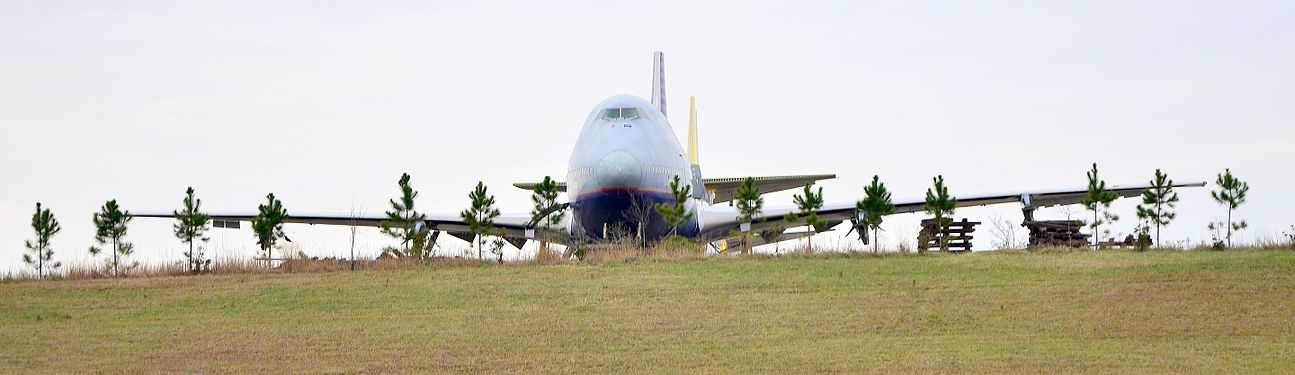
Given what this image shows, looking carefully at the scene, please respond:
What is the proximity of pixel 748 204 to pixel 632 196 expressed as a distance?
2988 mm

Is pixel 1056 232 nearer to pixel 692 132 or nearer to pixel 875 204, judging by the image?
pixel 875 204

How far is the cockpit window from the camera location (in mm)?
46281

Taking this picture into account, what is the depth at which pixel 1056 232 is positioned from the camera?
128 feet

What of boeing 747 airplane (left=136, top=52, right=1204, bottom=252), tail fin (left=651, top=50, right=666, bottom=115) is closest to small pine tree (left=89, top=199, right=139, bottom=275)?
boeing 747 airplane (left=136, top=52, right=1204, bottom=252)

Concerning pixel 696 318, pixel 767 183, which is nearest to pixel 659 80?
pixel 767 183

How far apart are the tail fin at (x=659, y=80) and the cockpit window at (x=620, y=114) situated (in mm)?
21059

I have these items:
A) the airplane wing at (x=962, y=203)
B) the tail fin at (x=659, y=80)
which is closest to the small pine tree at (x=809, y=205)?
the airplane wing at (x=962, y=203)

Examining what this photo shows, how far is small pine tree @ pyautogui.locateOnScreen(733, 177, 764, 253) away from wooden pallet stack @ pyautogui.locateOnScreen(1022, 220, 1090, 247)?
21.8ft

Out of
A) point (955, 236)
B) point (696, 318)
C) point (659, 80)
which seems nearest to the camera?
point (696, 318)

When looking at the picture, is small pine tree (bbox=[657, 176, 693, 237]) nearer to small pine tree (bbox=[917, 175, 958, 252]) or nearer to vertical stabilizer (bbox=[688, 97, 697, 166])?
small pine tree (bbox=[917, 175, 958, 252])

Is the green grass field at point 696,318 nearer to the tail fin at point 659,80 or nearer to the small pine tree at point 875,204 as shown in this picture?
the small pine tree at point 875,204

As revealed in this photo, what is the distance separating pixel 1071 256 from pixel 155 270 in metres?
17.0

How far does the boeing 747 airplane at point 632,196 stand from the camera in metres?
43.3

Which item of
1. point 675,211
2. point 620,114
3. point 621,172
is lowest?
point 675,211
